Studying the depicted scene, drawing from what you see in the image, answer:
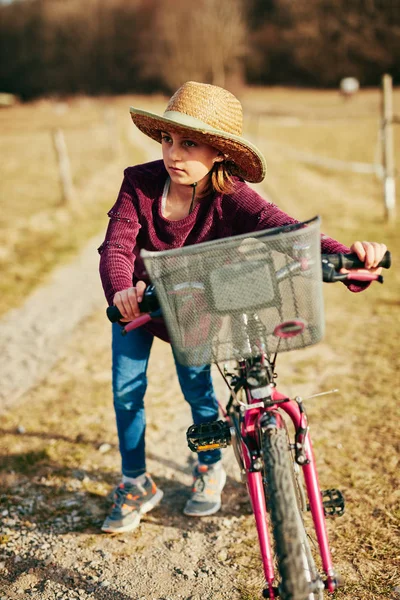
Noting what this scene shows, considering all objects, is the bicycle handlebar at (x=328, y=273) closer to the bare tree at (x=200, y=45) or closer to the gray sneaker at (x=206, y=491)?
the gray sneaker at (x=206, y=491)

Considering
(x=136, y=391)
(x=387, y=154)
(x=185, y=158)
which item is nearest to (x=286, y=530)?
(x=136, y=391)

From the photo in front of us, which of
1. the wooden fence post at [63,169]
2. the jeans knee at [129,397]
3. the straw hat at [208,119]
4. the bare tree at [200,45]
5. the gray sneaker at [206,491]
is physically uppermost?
the straw hat at [208,119]

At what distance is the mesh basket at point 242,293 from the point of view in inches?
70.6

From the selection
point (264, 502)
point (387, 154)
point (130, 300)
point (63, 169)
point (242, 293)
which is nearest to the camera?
point (242, 293)

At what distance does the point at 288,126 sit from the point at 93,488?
2557cm

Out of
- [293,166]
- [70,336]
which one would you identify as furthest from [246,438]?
[293,166]

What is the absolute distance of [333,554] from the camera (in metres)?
2.68

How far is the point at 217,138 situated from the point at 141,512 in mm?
1881

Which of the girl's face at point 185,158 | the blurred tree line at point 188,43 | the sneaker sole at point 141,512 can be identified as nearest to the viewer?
the girl's face at point 185,158

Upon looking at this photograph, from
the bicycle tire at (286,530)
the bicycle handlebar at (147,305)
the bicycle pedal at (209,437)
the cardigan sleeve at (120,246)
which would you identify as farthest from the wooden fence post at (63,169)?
the bicycle tire at (286,530)

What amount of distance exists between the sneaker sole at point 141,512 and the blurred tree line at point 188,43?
171 ft

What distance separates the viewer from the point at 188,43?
5994cm

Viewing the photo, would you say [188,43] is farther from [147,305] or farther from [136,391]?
[147,305]

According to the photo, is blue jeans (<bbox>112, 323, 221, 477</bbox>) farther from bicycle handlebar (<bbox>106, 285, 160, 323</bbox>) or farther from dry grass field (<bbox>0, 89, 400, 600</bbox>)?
bicycle handlebar (<bbox>106, 285, 160, 323</bbox>)
